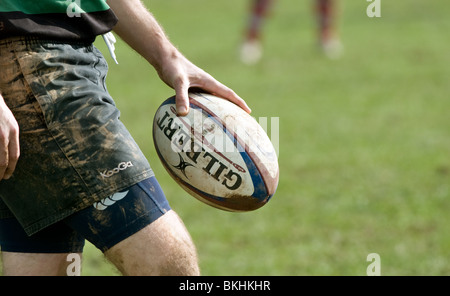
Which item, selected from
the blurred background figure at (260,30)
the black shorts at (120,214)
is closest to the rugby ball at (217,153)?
the black shorts at (120,214)

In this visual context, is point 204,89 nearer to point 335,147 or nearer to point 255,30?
point 335,147

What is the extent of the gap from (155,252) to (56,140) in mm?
469

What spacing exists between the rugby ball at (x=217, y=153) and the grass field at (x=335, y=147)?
5.06 feet

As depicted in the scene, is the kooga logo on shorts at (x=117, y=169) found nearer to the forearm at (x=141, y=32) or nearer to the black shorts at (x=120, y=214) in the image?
the black shorts at (x=120, y=214)

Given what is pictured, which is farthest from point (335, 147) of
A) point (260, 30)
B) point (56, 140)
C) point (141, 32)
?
point (260, 30)

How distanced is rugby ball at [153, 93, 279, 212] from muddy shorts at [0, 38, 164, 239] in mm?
371

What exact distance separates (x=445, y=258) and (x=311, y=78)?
19.8 ft

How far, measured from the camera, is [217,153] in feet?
9.12

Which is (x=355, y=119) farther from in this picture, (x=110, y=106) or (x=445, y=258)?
(x=110, y=106)

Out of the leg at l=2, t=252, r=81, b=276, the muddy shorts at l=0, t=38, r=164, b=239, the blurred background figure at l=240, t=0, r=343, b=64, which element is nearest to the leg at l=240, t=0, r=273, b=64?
the blurred background figure at l=240, t=0, r=343, b=64

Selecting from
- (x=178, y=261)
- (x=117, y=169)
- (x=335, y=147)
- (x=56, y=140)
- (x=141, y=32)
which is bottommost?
(x=335, y=147)

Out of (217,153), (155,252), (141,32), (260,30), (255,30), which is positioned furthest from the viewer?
(260,30)

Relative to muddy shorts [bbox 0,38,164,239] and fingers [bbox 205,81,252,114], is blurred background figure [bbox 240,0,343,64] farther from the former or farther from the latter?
muddy shorts [bbox 0,38,164,239]

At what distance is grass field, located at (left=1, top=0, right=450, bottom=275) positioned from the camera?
4.60 metres
